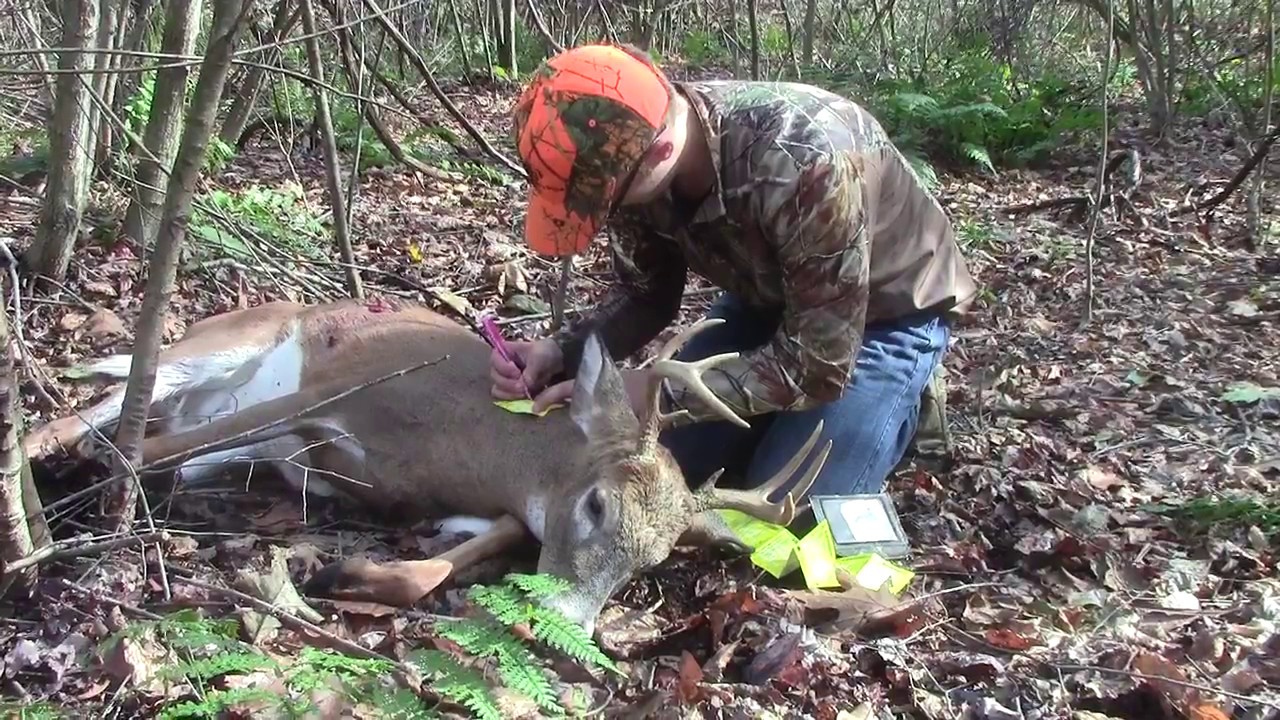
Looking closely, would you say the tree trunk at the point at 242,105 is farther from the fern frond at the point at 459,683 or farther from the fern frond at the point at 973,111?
the fern frond at the point at 973,111

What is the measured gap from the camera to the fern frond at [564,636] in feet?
8.63

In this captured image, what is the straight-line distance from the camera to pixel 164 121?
552 cm

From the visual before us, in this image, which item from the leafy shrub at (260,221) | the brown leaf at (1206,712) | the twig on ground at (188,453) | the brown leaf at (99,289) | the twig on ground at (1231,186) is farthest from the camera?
the twig on ground at (1231,186)

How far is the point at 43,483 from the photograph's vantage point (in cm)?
388

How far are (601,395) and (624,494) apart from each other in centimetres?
41

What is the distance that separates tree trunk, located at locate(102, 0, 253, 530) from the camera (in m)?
3.13

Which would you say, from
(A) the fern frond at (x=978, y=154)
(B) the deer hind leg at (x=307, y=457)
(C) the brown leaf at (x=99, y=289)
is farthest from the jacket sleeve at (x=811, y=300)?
(A) the fern frond at (x=978, y=154)

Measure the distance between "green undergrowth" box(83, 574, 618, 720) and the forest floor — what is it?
0.07 meters

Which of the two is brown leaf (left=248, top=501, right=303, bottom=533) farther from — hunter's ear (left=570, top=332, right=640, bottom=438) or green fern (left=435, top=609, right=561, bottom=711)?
green fern (left=435, top=609, right=561, bottom=711)

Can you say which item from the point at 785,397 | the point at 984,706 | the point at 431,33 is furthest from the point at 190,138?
the point at 431,33

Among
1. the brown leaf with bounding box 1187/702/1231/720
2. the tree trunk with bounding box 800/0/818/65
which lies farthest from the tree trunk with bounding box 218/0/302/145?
the tree trunk with bounding box 800/0/818/65

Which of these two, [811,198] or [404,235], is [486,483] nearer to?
[811,198]

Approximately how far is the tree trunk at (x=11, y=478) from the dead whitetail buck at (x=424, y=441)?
80cm

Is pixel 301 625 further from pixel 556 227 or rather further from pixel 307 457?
pixel 307 457
